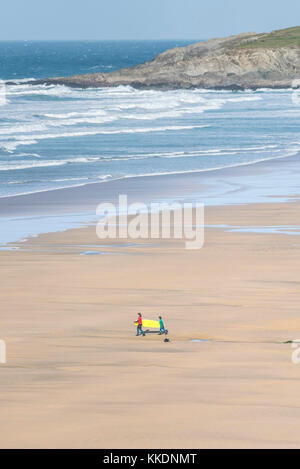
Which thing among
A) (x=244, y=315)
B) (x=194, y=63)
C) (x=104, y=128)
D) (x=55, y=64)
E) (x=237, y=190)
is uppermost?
(x=55, y=64)

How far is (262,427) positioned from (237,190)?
18.3 m

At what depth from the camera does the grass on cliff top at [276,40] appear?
11328 cm

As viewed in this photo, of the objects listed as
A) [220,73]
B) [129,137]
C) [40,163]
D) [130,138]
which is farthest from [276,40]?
[40,163]

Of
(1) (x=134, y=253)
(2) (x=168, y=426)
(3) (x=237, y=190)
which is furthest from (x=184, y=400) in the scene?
(3) (x=237, y=190)

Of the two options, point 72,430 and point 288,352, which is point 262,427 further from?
point 288,352

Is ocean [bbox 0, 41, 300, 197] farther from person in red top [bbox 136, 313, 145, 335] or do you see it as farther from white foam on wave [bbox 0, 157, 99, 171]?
person in red top [bbox 136, 313, 145, 335]

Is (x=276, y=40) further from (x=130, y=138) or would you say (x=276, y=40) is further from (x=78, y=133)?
(x=130, y=138)

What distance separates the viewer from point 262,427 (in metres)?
6.95

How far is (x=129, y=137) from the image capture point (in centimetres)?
4019

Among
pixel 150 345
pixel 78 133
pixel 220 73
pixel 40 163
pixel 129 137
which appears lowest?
pixel 150 345

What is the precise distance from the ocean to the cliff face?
1032 inches

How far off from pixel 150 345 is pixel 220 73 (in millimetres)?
91649

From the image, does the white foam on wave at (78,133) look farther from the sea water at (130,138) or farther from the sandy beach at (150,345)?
the sandy beach at (150,345)

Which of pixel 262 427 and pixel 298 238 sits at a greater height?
pixel 298 238
